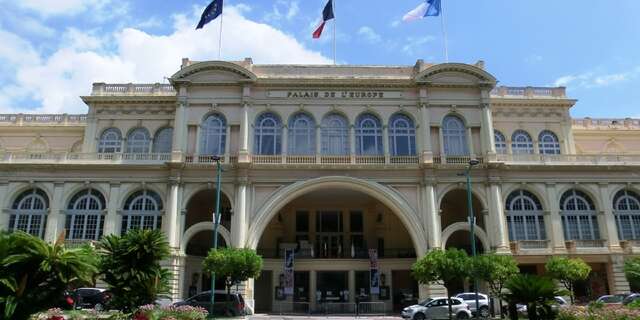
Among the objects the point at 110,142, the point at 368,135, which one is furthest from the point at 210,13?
the point at 368,135

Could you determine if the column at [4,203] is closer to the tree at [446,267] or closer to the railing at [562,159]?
the tree at [446,267]

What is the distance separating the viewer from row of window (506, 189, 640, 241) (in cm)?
4034

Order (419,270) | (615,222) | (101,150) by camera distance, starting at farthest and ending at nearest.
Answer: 1. (101,150)
2. (615,222)
3. (419,270)

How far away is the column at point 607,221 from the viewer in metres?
39.5

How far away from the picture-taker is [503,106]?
4619 centimetres

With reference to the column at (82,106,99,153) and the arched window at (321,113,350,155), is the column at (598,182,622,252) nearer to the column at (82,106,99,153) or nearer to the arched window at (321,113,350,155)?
the arched window at (321,113,350,155)

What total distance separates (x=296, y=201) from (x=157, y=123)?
14.6m

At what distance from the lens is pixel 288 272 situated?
1581 inches

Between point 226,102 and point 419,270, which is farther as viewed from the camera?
point 226,102

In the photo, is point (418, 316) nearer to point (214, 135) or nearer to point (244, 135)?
point (244, 135)

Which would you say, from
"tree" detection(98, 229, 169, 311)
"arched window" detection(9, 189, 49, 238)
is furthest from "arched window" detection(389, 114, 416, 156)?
"arched window" detection(9, 189, 49, 238)

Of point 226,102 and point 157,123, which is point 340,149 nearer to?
point 226,102

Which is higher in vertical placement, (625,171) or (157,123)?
(157,123)

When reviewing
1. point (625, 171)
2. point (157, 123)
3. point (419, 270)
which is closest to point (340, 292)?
point (419, 270)
